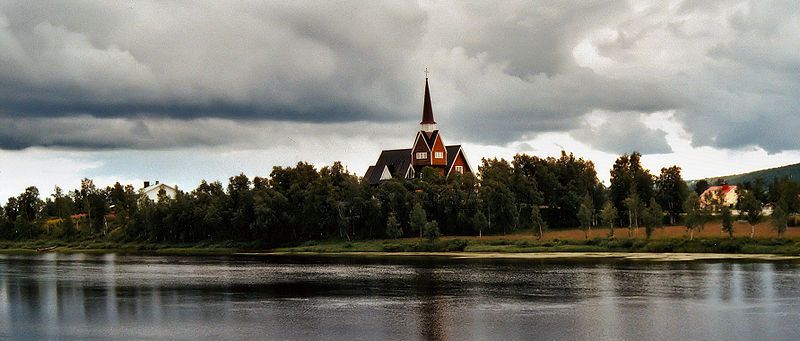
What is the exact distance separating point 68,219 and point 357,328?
16073cm

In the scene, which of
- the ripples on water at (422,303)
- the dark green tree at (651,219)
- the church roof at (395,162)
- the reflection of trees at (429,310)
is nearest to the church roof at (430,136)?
the church roof at (395,162)

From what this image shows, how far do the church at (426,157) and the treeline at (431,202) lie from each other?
18.6 m

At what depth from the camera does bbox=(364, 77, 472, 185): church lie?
6639 inches

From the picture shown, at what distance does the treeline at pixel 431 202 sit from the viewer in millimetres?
133000

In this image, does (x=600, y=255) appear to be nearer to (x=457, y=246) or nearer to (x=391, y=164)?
(x=457, y=246)

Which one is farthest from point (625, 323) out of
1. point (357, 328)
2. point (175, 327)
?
point (175, 327)

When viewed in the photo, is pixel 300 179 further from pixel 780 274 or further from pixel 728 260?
pixel 780 274

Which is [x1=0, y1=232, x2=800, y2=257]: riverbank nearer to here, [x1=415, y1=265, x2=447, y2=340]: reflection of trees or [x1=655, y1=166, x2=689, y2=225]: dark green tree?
[x1=655, y1=166, x2=689, y2=225]: dark green tree

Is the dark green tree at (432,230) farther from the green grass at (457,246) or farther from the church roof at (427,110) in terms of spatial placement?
the church roof at (427,110)

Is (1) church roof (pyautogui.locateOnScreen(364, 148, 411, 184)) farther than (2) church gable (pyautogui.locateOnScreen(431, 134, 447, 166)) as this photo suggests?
Yes

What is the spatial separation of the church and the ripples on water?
79.5m

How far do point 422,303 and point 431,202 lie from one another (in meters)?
84.1

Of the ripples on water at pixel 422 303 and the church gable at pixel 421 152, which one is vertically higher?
the church gable at pixel 421 152

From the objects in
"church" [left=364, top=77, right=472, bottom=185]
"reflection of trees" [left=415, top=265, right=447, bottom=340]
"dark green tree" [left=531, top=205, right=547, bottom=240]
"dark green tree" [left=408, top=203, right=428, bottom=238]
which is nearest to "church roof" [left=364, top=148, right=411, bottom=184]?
"church" [left=364, top=77, right=472, bottom=185]
